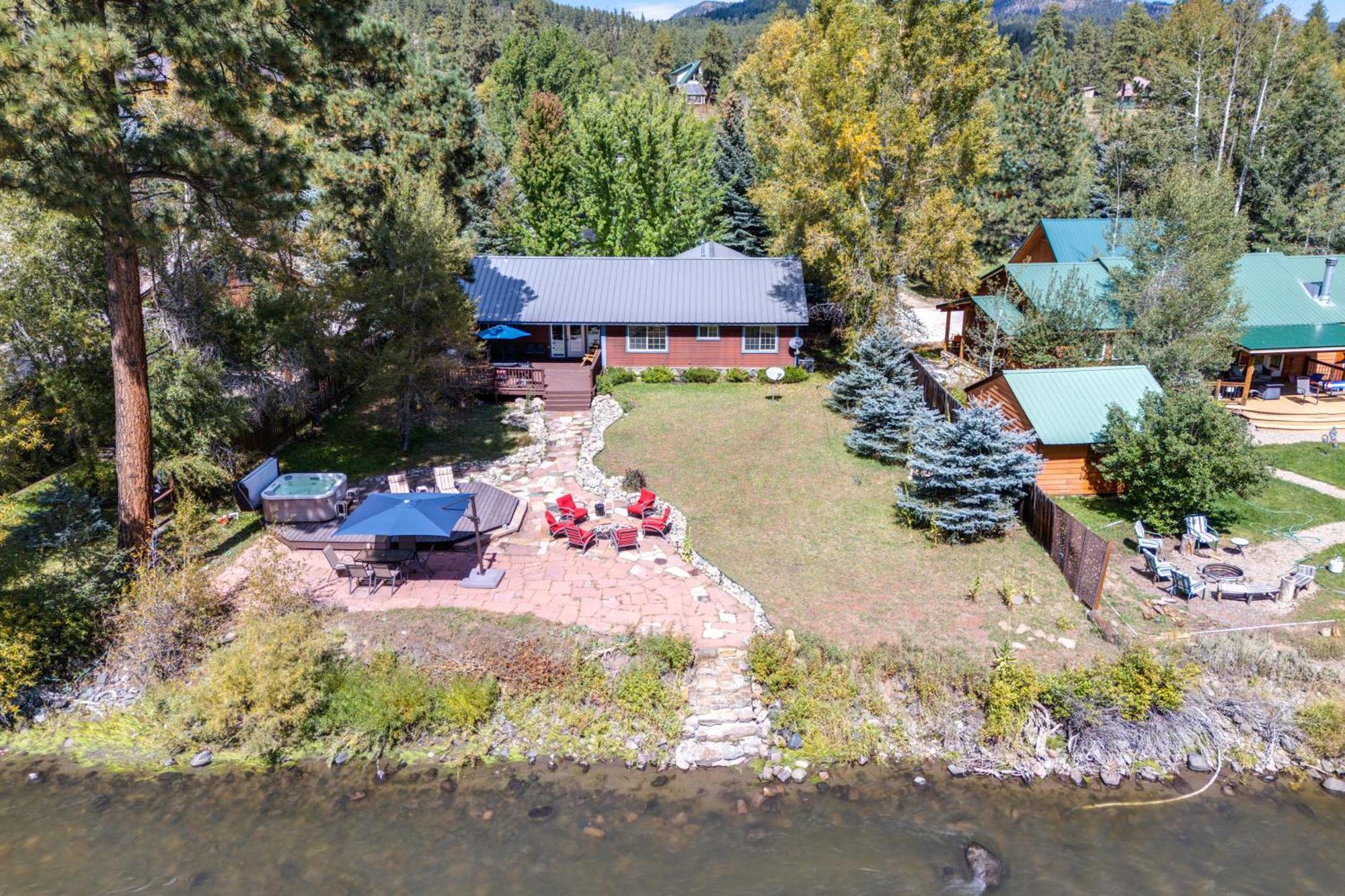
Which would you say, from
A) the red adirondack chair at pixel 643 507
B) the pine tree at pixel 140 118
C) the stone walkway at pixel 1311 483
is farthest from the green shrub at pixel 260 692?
the stone walkway at pixel 1311 483

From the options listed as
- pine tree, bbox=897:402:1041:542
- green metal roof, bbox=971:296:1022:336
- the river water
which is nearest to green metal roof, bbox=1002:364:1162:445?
pine tree, bbox=897:402:1041:542

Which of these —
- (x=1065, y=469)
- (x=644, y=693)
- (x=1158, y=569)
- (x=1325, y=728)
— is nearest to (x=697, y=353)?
(x=1065, y=469)

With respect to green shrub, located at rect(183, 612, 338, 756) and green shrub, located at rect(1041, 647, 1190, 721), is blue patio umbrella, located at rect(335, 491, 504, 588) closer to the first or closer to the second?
green shrub, located at rect(183, 612, 338, 756)

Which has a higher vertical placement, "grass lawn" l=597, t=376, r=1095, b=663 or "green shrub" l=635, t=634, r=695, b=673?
"grass lawn" l=597, t=376, r=1095, b=663

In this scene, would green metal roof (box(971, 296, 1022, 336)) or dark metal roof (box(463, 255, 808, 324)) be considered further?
dark metal roof (box(463, 255, 808, 324))

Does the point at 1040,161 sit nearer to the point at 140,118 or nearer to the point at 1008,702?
the point at 1008,702

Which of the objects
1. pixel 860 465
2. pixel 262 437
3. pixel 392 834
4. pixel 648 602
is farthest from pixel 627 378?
pixel 392 834
